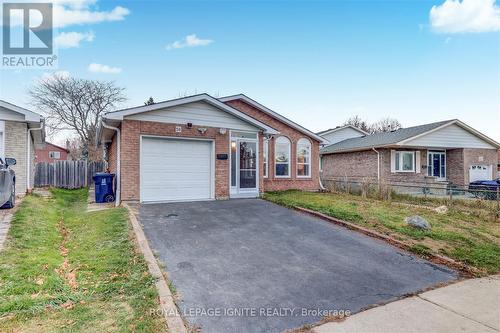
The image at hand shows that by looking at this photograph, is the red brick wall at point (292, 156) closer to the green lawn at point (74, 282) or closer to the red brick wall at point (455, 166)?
the green lawn at point (74, 282)

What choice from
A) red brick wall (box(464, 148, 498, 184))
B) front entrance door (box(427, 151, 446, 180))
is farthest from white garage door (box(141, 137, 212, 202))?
red brick wall (box(464, 148, 498, 184))

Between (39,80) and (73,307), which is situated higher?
(39,80)

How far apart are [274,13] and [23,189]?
12.7m

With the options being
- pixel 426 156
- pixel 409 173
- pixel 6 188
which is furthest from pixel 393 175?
pixel 6 188

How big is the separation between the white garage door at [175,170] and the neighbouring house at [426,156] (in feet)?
40.8

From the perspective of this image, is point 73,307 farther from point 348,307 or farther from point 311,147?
point 311,147

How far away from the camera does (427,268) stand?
16.2 ft

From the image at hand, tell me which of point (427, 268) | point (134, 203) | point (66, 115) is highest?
point (66, 115)

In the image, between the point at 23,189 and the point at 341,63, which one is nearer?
the point at 23,189

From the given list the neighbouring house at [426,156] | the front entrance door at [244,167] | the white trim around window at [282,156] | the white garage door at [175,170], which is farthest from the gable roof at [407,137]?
the white garage door at [175,170]

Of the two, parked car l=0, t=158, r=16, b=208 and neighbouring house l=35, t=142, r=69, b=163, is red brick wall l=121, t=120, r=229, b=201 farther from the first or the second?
neighbouring house l=35, t=142, r=69, b=163

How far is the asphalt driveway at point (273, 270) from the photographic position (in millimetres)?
3348

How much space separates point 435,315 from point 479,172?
76.2ft

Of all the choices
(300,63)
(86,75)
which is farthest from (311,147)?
(86,75)
